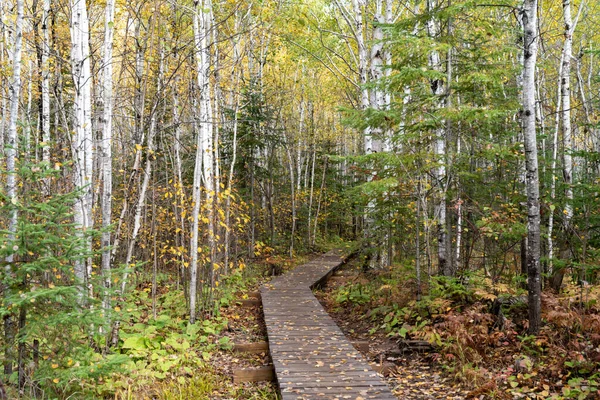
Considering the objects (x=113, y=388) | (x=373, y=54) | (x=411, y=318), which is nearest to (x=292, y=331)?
(x=411, y=318)

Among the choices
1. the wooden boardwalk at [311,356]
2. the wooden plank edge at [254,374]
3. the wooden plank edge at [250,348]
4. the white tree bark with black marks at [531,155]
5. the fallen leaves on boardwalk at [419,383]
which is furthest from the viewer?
the wooden plank edge at [250,348]

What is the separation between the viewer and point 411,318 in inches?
304

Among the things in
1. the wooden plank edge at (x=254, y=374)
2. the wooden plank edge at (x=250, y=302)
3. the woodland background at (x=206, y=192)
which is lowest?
the wooden plank edge at (x=254, y=374)

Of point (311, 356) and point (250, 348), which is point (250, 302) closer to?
point (250, 348)

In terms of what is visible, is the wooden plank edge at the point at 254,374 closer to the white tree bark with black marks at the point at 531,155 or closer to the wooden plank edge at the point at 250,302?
the wooden plank edge at the point at 250,302

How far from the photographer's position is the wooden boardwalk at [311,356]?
16.4 ft

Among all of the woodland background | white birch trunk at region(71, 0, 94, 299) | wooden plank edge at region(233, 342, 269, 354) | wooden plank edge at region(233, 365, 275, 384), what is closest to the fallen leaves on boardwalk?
the woodland background

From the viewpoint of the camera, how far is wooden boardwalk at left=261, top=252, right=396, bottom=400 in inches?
197

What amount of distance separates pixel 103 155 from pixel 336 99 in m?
19.4

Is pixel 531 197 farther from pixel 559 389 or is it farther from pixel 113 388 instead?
pixel 113 388

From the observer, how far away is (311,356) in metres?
6.16

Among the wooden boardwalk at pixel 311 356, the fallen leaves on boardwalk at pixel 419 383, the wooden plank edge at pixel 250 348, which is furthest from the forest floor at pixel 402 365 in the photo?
the wooden plank edge at pixel 250 348

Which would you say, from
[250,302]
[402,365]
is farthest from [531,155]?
[250,302]

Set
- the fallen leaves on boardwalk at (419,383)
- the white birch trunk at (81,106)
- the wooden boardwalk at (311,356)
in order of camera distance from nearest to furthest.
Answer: the wooden boardwalk at (311,356) → the fallen leaves on boardwalk at (419,383) → the white birch trunk at (81,106)
